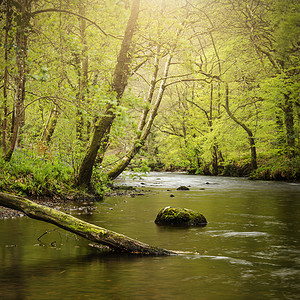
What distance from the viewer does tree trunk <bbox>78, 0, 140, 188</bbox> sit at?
12.4 metres

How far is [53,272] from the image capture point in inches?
215

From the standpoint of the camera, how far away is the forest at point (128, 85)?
1047cm

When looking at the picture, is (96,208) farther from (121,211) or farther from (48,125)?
(48,125)

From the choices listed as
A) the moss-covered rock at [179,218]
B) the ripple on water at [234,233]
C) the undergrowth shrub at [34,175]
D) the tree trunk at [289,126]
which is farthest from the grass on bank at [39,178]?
the tree trunk at [289,126]

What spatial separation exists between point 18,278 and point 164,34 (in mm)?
12739

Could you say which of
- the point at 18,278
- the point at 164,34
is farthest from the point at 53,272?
the point at 164,34

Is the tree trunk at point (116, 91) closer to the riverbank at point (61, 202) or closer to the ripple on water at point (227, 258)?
the riverbank at point (61, 202)

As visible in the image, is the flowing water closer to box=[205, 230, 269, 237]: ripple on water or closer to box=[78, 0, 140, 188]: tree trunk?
box=[205, 230, 269, 237]: ripple on water

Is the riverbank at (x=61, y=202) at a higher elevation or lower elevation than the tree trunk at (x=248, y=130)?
lower

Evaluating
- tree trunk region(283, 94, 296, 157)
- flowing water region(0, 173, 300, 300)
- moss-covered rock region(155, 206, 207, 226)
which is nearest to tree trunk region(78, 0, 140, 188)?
flowing water region(0, 173, 300, 300)

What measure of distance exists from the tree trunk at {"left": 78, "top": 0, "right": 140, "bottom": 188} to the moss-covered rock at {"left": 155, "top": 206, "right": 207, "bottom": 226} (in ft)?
12.5

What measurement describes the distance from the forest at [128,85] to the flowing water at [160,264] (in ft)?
9.39

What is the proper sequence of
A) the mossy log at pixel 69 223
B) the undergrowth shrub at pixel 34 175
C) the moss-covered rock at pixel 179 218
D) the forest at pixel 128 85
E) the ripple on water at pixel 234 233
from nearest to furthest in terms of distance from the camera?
1. the mossy log at pixel 69 223
2. the ripple on water at pixel 234 233
3. the moss-covered rock at pixel 179 218
4. the forest at pixel 128 85
5. the undergrowth shrub at pixel 34 175

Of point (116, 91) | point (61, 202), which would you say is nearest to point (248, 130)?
point (116, 91)
